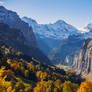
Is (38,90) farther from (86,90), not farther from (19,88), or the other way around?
(86,90)

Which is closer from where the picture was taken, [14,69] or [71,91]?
[71,91]

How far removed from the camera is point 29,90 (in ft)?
277

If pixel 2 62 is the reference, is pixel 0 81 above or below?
above

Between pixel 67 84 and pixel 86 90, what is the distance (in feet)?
35.0

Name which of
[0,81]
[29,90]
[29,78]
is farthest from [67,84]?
[0,81]

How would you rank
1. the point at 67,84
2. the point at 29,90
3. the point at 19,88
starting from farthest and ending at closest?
the point at 67,84 < the point at 29,90 < the point at 19,88

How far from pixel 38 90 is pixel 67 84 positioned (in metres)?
23.4

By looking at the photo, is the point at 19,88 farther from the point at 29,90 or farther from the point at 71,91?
the point at 71,91

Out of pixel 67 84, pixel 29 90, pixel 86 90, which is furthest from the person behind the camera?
pixel 67 84

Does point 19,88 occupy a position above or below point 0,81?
below

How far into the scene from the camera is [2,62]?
13062 cm

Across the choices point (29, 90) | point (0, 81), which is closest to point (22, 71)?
point (29, 90)

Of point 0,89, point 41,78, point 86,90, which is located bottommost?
point 41,78

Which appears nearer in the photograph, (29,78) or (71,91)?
(71,91)
